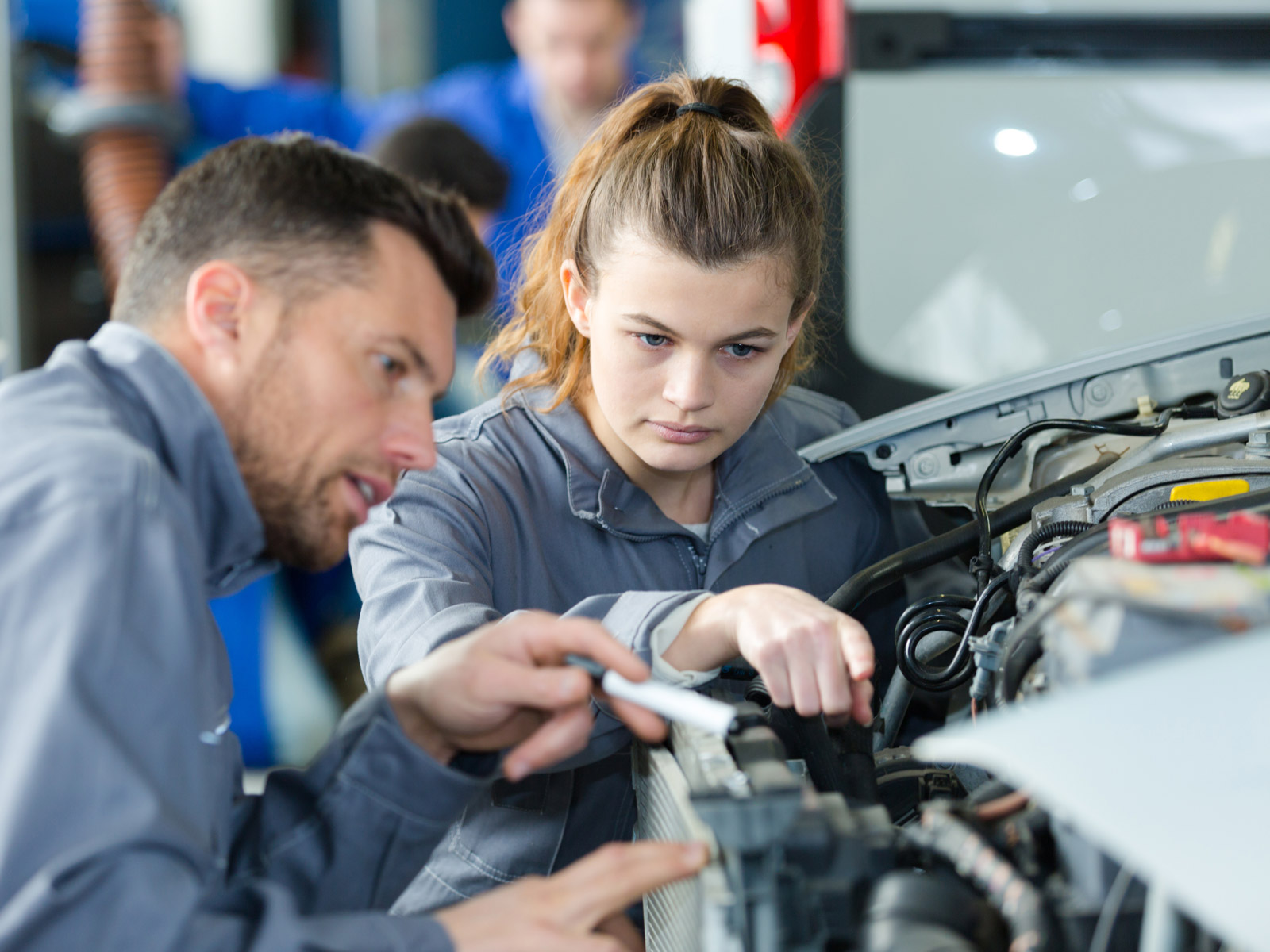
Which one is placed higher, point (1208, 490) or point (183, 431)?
point (183, 431)

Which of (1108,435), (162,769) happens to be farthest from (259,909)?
(1108,435)

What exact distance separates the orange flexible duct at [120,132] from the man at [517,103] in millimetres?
264

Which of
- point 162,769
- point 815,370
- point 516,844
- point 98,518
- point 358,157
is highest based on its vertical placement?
point 358,157

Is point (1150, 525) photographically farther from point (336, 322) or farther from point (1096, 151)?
point (1096, 151)

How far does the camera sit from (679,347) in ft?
3.98

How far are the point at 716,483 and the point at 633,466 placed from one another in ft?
0.39

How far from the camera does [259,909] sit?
0.73 metres

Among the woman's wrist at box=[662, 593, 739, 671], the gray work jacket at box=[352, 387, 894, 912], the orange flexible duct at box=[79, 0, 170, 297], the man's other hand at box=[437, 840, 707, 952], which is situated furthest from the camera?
the orange flexible duct at box=[79, 0, 170, 297]

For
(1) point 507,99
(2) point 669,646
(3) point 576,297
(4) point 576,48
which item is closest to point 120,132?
(1) point 507,99

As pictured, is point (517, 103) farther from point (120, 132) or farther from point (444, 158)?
point (120, 132)

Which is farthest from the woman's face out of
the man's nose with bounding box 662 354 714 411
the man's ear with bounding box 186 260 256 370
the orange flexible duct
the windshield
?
the orange flexible duct

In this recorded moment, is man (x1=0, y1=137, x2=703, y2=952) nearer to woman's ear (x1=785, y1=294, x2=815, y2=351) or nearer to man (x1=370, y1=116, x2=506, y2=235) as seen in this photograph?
woman's ear (x1=785, y1=294, x2=815, y2=351)

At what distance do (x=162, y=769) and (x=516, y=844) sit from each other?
52cm

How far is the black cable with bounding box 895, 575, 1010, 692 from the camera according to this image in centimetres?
110
